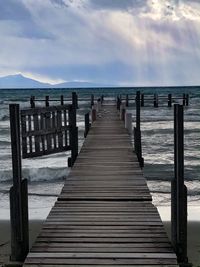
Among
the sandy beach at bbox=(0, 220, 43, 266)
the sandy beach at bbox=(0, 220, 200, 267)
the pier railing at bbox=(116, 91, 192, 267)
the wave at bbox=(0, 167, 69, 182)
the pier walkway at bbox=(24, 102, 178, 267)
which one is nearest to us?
the pier walkway at bbox=(24, 102, 178, 267)

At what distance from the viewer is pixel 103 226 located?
568 centimetres

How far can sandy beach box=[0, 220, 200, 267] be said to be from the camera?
598cm

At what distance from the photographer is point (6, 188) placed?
1165 cm

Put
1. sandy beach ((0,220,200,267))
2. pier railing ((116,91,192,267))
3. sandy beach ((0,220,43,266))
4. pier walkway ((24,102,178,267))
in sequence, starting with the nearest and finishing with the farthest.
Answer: pier walkway ((24,102,178,267)), pier railing ((116,91,192,267)), sandy beach ((0,220,200,267)), sandy beach ((0,220,43,266))

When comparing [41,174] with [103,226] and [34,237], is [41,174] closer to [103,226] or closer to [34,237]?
[34,237]

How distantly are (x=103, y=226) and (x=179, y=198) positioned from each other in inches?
44.0

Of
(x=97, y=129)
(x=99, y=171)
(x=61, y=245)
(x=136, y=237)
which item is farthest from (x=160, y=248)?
(x=97, y=129)

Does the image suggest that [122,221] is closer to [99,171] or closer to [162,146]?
[99,171]

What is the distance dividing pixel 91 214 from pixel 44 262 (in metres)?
1.64

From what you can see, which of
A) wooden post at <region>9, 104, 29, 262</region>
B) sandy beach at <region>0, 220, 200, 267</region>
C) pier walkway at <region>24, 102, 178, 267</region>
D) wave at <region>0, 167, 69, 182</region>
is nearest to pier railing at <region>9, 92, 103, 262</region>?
wooden post at <region>9, 104, 29, 262</region>

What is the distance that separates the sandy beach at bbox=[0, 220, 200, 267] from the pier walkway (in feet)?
2.31

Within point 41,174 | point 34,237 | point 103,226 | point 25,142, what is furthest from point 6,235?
point 41,174

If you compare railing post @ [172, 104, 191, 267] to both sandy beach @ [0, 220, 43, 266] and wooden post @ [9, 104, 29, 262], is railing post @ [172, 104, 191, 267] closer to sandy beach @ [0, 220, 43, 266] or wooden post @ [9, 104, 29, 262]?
wooden post @ [9, 104, 29, 262]

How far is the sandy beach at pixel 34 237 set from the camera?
5984 millimetres
